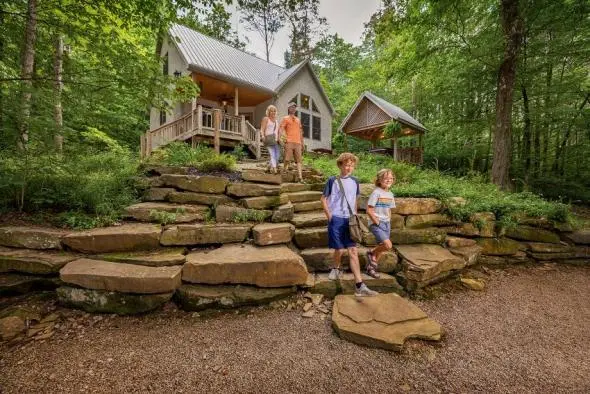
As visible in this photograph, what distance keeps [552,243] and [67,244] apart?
323 inches

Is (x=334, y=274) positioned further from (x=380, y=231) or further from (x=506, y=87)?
(x=506, y=87)

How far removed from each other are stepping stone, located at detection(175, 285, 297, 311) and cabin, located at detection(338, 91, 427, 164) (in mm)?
12122

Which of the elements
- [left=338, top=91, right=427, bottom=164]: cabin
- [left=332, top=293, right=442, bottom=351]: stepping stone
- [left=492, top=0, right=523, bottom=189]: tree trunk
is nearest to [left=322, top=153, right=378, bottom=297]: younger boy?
[left=332, top=293, right=442, bottom=351]: stepping stone

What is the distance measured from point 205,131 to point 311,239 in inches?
285

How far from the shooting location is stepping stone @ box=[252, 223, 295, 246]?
3.60 meters

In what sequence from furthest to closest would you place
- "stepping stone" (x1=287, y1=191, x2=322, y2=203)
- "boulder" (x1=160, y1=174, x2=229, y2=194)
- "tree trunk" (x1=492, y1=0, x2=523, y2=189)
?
1. "tree trunk" (x1=492, y1=0, x2=523, y2=189)
2. "stepping stone" (x1=287, y1=191, x2=322, y2=203)
3. "boulder" (x1=160, y1=174, x2=229, y2=194)

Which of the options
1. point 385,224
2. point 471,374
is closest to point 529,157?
point 385,224

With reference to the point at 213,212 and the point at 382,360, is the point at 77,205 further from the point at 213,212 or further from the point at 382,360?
the point at 382,360

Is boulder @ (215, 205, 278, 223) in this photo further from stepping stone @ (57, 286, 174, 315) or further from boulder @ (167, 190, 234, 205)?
stepping stone @ (57, 286, 174, 315)

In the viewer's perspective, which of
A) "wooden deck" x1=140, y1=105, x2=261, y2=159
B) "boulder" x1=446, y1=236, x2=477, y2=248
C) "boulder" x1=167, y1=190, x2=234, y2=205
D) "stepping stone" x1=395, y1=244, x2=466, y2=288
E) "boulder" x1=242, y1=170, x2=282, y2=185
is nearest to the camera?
"stepping stone" x1=395, y1=244, x2=466, y2=288

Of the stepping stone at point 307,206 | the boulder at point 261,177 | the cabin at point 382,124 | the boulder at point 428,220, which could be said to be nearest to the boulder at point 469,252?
the boulder at point 428,220

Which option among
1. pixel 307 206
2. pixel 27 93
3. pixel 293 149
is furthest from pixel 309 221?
pixel 27 93

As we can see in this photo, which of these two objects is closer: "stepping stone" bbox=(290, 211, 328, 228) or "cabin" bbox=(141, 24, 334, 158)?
"stepping stone" bbox=(290, 211, 328, 228)

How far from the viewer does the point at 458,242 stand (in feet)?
14.3
